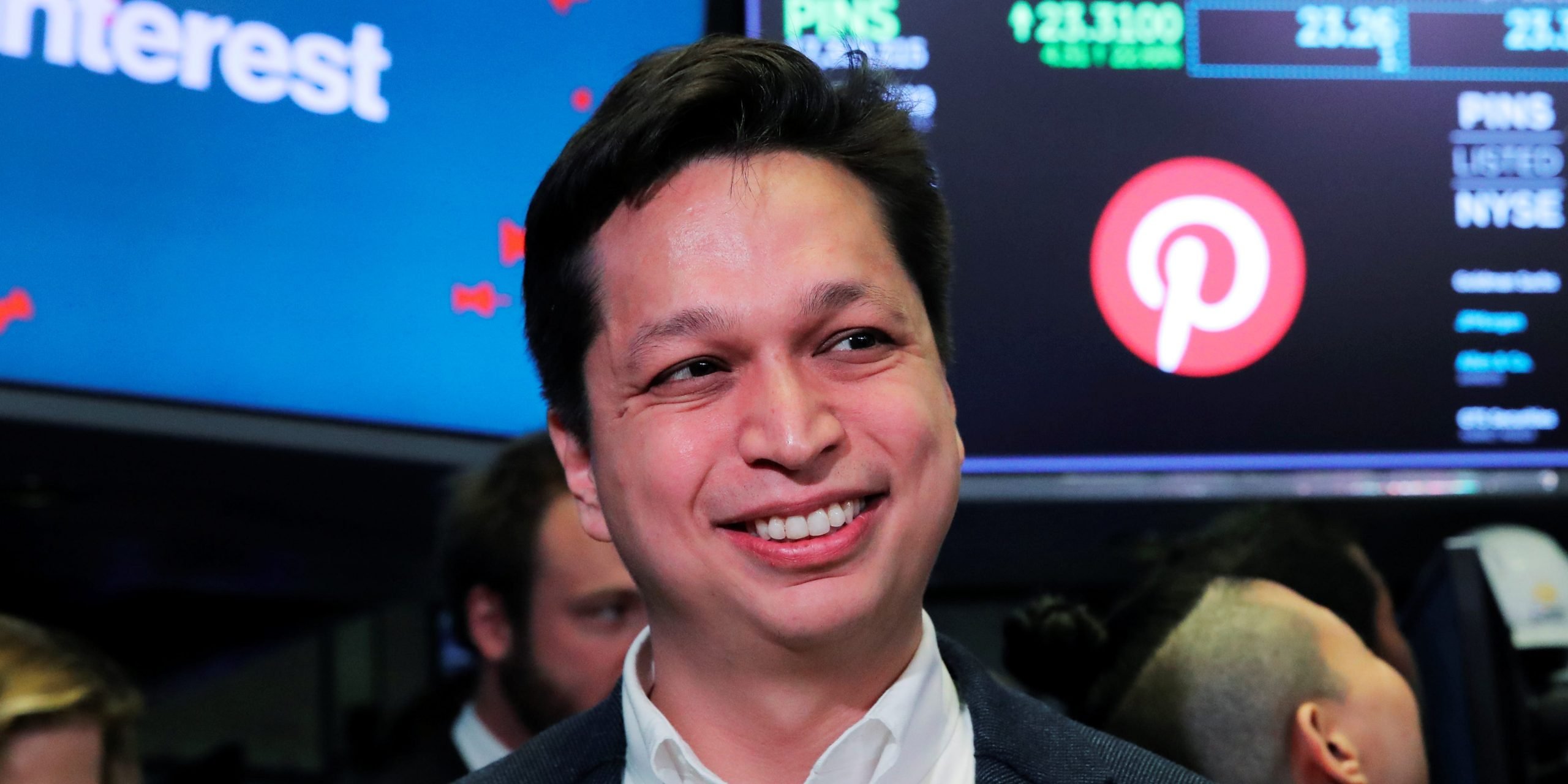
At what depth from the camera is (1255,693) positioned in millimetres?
1601

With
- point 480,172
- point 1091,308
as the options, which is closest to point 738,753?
point 1091,308

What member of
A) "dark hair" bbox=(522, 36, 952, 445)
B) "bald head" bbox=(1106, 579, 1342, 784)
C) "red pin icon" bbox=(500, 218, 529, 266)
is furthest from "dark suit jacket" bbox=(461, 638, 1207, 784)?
"red pin icon" bbox=(500, 218, 529, 266)

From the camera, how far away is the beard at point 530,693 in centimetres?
211

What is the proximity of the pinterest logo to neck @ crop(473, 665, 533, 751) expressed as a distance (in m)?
1.04

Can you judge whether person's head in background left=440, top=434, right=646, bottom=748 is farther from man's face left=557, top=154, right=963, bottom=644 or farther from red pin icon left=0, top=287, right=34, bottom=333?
man's face left=557, top=154, right=963, bottom=644

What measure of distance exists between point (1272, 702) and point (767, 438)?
769 mm

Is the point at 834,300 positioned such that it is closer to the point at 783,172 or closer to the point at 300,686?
the point at 783,172

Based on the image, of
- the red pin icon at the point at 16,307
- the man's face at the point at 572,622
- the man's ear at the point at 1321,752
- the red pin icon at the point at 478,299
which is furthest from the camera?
the man's face at the point at 572,622

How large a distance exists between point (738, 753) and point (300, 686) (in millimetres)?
1601

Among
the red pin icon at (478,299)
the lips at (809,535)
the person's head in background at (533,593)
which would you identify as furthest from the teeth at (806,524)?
the person's head in background at (533,593)

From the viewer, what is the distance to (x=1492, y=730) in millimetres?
1508

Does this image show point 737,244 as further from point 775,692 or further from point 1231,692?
point 1231,692

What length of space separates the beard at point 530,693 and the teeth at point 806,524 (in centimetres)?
105

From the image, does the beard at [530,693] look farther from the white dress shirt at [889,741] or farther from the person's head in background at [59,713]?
the white dress shirt at [889,741]
